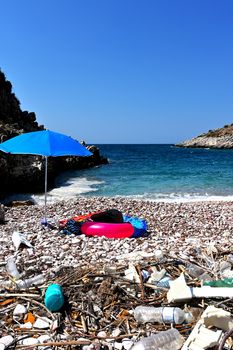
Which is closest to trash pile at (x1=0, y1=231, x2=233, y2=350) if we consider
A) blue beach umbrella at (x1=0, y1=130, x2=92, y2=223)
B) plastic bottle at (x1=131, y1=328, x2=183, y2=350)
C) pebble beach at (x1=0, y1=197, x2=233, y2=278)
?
plastic bottle at (x1=131, y1=328, x2=183, y2=350)

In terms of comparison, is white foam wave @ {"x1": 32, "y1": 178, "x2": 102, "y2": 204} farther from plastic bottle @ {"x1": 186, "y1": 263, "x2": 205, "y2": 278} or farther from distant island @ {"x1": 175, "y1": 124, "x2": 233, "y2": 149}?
distant island @ {"x1": 175, "y1": 124, "x2": 233, "y2": 149}

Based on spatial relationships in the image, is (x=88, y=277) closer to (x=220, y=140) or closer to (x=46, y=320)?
(x=46, y=320)

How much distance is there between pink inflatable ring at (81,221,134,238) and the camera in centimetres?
884

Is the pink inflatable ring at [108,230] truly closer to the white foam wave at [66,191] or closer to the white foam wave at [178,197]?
the white foam wave at [66,191]

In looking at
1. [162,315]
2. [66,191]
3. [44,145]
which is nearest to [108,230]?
[44,145]

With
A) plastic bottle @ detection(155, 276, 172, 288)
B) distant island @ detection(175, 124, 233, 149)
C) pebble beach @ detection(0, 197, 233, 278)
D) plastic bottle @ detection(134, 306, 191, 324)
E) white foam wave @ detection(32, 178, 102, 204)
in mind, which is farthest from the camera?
distant island @ detection(175, 124, 233, 149)

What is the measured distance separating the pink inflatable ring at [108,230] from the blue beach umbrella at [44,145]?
202cm

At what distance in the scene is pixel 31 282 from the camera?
5254 mm

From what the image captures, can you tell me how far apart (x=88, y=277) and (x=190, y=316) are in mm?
1629

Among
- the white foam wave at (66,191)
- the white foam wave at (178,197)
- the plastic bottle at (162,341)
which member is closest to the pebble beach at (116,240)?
the plastic bottle at (162,341)

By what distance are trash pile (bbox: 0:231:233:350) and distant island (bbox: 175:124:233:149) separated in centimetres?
10359

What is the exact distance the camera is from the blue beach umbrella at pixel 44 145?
8914mm

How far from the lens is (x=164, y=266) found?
18.4 feet

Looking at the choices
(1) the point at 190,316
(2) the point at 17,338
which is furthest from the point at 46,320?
(1) the point at 190,316
